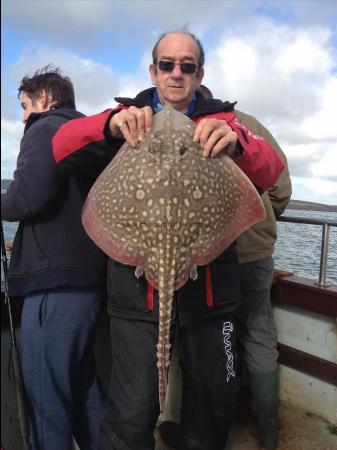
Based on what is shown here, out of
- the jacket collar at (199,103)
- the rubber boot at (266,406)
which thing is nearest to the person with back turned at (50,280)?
the jacket collar at (199,103)

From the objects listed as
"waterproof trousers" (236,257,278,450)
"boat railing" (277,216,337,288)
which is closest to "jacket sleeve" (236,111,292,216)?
"boat railing" (277,216,337,288)

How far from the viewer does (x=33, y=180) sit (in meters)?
2.68

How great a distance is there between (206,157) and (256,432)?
9.16 ft

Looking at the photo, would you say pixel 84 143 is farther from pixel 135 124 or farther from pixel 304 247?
pixel 304 247

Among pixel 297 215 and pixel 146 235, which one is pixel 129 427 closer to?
pixel 146 235

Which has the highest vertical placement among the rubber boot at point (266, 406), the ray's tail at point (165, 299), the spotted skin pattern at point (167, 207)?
the spotted skin pattern at point (167, 207)

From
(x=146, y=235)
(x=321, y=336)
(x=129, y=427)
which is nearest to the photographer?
(x=146, y=235)

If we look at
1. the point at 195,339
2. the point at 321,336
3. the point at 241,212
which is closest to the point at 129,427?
the point at 195,339

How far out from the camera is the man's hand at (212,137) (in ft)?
7.52

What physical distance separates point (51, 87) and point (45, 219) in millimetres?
1017

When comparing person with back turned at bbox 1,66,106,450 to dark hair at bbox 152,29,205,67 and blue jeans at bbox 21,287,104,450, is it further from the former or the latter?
dark hair at bbox 152,29,205,67

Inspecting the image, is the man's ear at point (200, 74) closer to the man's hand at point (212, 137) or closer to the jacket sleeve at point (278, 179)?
the man's hand at point (212, 137)

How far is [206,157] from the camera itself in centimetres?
233

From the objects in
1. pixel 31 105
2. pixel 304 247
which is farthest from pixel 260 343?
pixel 31 105
